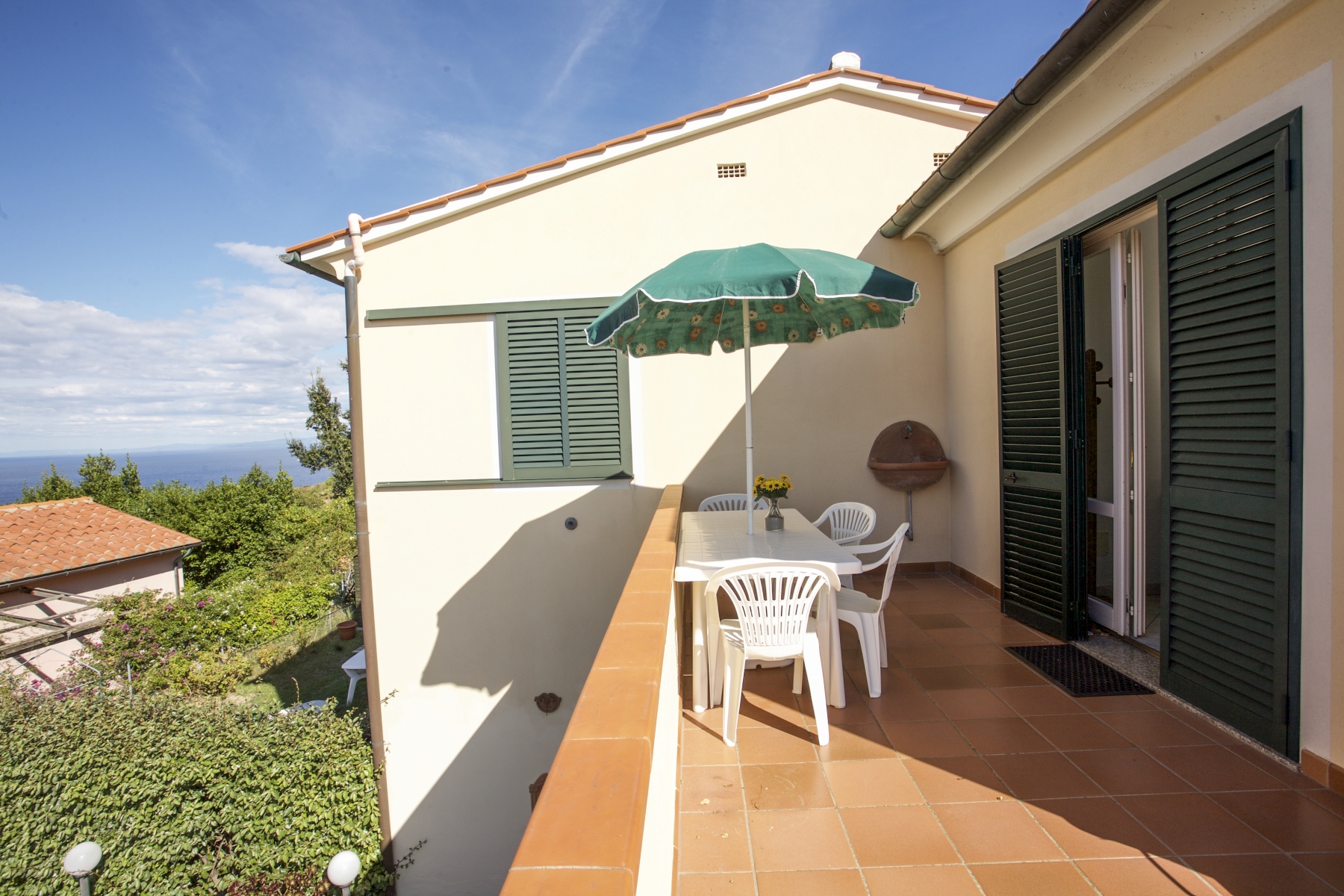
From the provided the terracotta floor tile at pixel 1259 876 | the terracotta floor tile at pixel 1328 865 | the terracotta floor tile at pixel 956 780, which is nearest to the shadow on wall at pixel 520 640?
the terracotta floor tile at pixel 956 780

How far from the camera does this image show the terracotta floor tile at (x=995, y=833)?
211 cm

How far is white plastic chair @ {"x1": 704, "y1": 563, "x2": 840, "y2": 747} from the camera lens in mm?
2842

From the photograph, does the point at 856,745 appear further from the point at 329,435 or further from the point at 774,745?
the point at 329,435

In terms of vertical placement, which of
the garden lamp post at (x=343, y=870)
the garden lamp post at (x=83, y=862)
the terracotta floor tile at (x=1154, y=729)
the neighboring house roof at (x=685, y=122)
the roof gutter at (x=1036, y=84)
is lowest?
the garden lamp post at (x=83, y=862)

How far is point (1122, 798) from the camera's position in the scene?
7.85ft

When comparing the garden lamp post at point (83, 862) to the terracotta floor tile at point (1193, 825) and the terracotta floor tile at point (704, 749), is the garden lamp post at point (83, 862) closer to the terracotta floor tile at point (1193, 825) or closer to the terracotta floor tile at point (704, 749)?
the terracotta floor tile at point (704, 749)

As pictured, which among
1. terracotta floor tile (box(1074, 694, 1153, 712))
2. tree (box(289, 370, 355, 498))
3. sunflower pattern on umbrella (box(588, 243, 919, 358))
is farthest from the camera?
tree (box(289, 370, 355, 498))

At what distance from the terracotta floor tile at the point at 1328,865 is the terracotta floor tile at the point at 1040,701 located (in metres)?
1.10

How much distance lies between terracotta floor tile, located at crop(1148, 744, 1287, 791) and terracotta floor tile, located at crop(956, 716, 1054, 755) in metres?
0.43

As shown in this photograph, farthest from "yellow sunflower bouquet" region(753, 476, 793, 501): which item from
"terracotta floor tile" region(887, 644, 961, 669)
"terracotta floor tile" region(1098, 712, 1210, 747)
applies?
"terracotta floor tile" region(1098, 712, 1210, 747)

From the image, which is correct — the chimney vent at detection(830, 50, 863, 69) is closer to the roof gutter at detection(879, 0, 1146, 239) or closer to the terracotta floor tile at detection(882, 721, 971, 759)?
the roof gutter at detection(879, 0, 1146, 239)

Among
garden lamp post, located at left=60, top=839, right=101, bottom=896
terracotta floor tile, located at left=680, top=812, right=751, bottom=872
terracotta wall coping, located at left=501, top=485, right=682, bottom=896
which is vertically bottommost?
garden lamp post, located at left=60, top=839, right=101, bottom=896

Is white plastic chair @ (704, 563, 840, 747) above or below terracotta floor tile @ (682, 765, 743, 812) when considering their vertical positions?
above

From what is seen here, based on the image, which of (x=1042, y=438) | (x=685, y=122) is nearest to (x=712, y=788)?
(x=1042, y=438)
